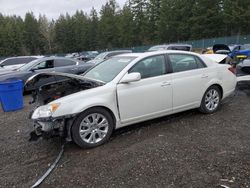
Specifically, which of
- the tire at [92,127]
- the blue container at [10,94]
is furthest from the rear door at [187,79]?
the blue container at [10,94]

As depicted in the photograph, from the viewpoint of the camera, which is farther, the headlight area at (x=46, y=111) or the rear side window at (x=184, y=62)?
the rear side window at (x=184, y=62)

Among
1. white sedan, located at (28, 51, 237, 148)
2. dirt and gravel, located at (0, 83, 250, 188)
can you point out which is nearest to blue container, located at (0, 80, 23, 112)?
dirt and gravel, located at (0, 83, 250, 188)

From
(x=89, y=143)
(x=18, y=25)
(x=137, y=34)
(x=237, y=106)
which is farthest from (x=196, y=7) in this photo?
(x=18, y=25)

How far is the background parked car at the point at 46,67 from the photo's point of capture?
9211 mm

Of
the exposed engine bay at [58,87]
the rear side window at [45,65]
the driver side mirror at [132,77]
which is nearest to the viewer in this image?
the driver side mirror at [132,77]

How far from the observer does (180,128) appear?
4.66 metres

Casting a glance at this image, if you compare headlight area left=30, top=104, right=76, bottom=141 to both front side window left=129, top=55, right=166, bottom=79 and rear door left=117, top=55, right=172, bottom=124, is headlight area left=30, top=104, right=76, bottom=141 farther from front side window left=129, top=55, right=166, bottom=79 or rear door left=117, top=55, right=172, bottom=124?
→ front side window left=129, top=55, right=166, bottom=79

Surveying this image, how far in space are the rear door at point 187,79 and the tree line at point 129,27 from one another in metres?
42.7

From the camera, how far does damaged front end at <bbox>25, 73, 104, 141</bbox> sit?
375 centimetres

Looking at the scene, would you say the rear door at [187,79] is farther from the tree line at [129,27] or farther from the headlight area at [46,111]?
the tree line at [129,27]

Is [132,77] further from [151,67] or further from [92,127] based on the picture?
[92,127]

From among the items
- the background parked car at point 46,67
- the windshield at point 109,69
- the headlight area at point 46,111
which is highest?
the windshield at point 109,69

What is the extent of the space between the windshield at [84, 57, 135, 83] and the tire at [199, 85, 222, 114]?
1.98 meters

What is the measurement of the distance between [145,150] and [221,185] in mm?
1279
